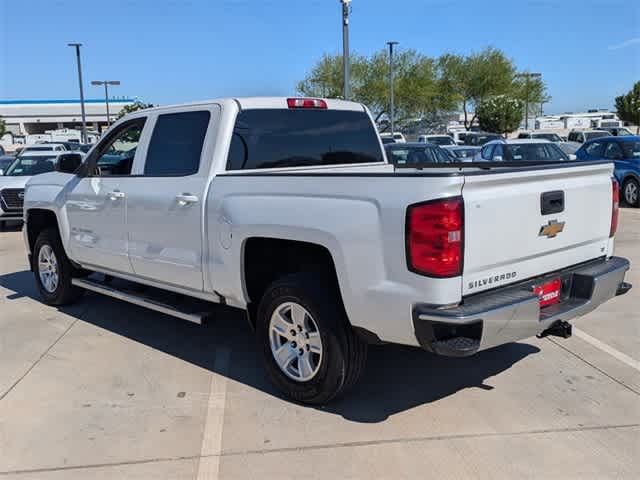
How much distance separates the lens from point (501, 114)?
4809 cm

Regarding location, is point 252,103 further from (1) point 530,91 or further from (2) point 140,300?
(1) point 530,91

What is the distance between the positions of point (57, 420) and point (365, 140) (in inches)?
133

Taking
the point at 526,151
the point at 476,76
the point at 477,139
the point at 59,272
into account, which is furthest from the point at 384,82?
the point at 59,272

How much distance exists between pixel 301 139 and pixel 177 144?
1.01m

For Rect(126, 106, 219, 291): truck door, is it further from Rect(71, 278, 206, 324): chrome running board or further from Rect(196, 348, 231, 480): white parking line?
Rect(196, 348, 231, 480): white parking line

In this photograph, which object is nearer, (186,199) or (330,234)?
(330,234)

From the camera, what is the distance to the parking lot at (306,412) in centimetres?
354

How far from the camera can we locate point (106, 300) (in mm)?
7305

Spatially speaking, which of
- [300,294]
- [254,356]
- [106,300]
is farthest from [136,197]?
[106,300]

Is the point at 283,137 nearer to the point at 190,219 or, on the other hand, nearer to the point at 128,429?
the point at 190,219

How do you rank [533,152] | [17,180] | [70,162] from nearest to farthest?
[70,162], [17,180], [533,152]

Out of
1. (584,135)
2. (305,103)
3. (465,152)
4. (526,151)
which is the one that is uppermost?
(305,103)

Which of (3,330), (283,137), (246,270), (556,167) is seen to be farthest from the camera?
(3,330)

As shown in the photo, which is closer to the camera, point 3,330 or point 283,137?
point 283,137
